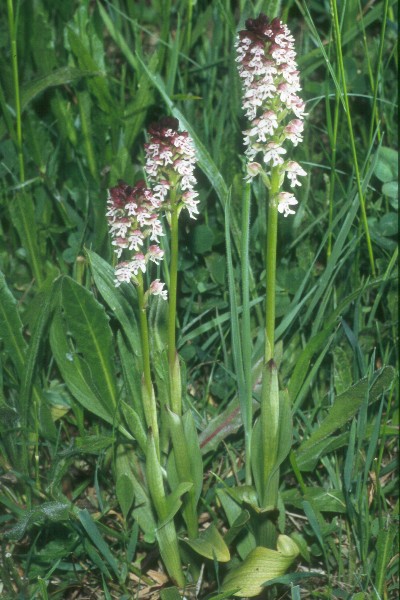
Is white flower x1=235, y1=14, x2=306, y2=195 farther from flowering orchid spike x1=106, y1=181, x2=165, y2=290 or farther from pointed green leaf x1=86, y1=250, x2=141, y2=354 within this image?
pointed green leaf x1=86, y1=250, x2=141, y2=354

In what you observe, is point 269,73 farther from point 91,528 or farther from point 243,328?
point 91,528

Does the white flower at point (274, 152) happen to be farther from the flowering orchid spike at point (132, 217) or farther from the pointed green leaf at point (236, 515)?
the pointed green leaf at point (236, 515)

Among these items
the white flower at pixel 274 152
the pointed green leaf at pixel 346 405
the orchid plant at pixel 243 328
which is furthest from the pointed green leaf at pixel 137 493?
the white flower at pixel 274 152

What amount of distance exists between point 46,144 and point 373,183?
1.41 m

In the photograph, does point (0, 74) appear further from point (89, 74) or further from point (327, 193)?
point (327, 193)

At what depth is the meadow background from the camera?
235cm

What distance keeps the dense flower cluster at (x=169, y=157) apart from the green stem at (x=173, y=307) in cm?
4

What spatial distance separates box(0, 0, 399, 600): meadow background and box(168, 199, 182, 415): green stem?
256 millimetres

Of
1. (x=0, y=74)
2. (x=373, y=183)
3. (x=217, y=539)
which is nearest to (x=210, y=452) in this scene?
(x=217, y=539)

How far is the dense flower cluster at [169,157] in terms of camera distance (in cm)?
199

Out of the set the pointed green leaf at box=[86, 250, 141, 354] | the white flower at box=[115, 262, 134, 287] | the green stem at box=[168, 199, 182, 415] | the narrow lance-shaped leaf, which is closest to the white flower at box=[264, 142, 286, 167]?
the green stem at box=[168, 199, 182, 415]

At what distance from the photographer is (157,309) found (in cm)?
242

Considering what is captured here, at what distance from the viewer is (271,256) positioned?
2.15m

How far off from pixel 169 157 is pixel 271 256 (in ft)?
1.32
